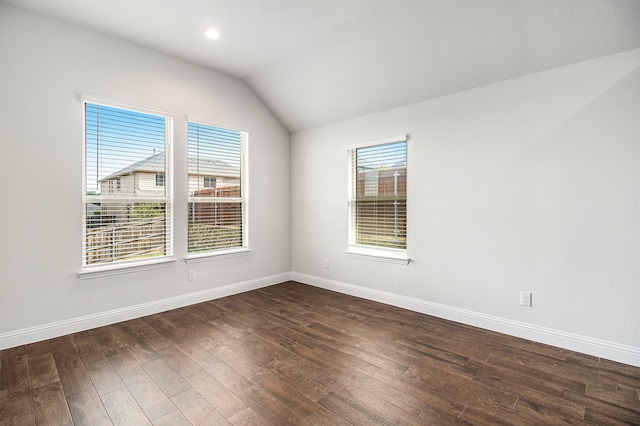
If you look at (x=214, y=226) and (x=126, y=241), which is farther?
(x=214, y=226)

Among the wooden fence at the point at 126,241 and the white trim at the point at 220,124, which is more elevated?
the white trim at the point at 220,124

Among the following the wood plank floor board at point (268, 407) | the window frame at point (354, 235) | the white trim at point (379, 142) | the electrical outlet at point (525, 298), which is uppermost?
the white trim at point (379, 142)

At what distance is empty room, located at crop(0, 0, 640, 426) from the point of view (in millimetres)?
2170

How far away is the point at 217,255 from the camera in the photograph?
4133 millimetres

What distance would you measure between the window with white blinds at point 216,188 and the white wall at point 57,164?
16 cm

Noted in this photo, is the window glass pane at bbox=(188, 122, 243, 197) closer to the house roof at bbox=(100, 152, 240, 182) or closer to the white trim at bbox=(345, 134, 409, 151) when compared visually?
the house roof at bbox=(100, 152, 240, 182)

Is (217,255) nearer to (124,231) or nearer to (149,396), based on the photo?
(124,231)

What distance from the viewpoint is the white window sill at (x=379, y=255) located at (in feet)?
12.4

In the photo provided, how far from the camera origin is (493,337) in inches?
115

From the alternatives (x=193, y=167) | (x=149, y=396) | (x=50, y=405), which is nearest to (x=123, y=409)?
(x=149, y=396)

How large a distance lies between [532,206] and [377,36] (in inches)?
82.8

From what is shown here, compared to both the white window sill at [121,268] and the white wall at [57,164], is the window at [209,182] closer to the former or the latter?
the white wall at [57,164]

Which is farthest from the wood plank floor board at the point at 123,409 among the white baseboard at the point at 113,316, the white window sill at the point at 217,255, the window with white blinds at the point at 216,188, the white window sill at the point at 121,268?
the window with white blinds at the point at 216,188

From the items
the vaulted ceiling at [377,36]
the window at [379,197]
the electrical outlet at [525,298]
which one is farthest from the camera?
the window at [379,197]
